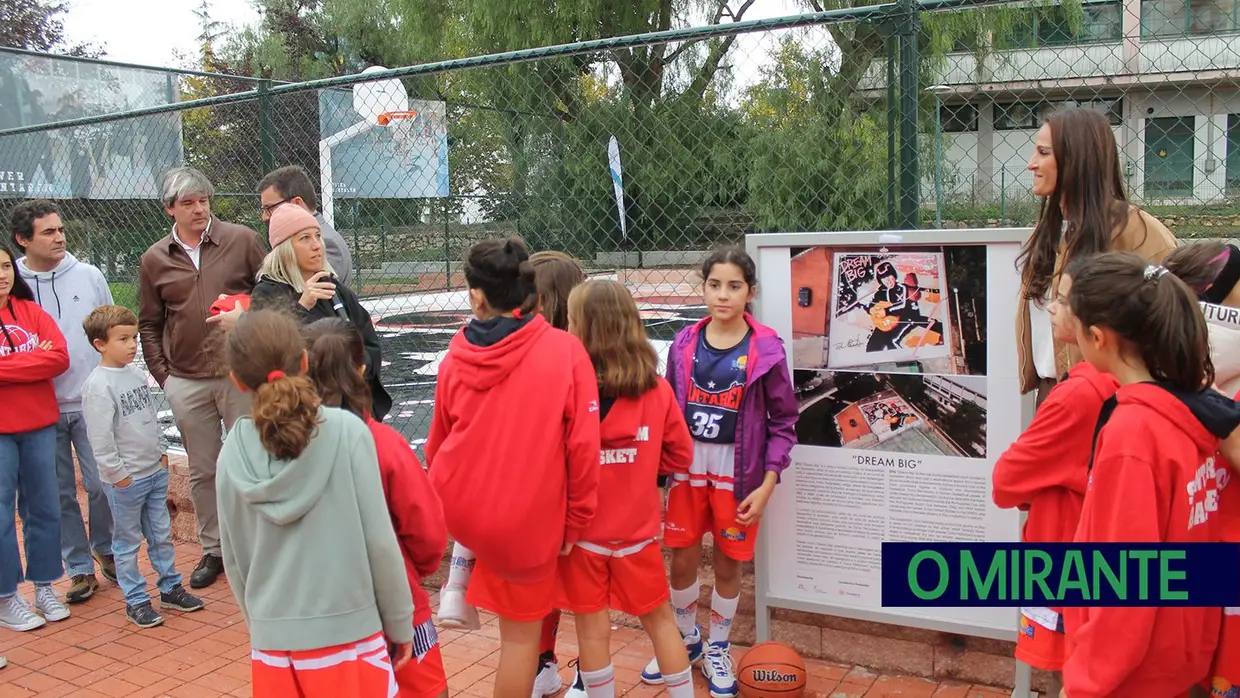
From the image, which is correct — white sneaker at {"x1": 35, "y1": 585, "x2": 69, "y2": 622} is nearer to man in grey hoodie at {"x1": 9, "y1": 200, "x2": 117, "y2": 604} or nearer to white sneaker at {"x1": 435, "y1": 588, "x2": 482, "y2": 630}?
man in grey hoodie at {"x1": 9, "y1": 200, "x2": 117, "y2": 604}

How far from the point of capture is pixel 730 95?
16.0 ft

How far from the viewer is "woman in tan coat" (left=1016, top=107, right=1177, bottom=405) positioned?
2889 millimetres

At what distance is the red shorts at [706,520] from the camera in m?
3.63

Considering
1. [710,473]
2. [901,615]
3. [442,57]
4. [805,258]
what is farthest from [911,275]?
[442,57]

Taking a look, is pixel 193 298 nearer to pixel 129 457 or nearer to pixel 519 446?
pixel 129 457

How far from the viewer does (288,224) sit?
3.91 metres

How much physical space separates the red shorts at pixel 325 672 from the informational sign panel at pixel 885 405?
1.82 metres

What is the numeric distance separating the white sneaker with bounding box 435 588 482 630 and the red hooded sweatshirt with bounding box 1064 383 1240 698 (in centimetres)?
190

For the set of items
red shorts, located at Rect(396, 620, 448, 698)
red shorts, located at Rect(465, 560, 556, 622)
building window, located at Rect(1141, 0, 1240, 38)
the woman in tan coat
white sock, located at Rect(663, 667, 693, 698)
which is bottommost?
white sock, located at Rect(663, 667, 693, 698)

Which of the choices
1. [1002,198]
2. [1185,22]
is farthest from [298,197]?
[1185,22]

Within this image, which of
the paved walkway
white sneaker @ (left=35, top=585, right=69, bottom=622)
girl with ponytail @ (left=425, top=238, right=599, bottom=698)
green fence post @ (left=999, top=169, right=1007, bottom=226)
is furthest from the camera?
white sneaker @ (left=35, top=585, right=69, bottom=622)

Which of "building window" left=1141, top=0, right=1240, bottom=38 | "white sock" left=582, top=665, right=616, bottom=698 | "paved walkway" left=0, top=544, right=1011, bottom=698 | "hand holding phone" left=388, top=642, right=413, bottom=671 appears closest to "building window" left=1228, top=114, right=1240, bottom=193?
"building window" left=1141, top=0, right=1240, bottom=38

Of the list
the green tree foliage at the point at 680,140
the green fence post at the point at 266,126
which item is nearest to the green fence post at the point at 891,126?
the green tree foliage at the point at 680,140

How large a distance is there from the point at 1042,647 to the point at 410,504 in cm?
187
